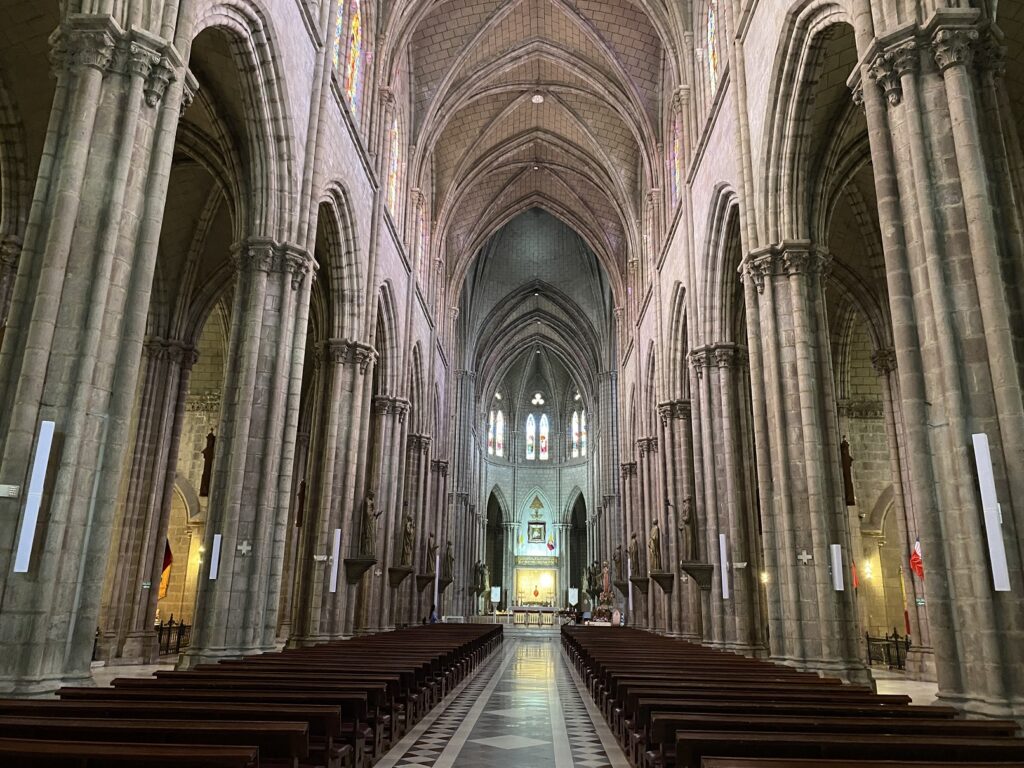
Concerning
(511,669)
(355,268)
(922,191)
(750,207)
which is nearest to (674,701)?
(922,191)

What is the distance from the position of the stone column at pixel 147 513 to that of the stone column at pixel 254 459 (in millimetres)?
7538

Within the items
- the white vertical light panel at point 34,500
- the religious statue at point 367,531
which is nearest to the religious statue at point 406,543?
the religious statue at point 367,531

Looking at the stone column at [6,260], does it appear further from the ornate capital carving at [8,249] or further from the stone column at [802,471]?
the stone column at [802,471]

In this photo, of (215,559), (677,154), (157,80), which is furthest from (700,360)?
(157,80)

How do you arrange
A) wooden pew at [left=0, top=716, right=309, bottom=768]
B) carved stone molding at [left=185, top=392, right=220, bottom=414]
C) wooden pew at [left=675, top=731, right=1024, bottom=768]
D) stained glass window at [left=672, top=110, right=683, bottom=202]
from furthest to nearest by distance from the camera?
carved stone molding at [left=185, top=392, right=220, bottom=414] → stained glass window at [left=672, top=110, right=683, bottom=202] → wooden pew at [left=675, top=731, right=1024, bottom=768] → wooden pew at [left=0, top=716, right=309, bottom=768]

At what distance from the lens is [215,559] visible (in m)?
11.9

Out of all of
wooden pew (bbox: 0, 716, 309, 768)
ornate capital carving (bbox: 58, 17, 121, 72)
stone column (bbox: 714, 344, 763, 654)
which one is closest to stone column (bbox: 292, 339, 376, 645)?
stone column (bbox: 714, 344, 763, 654)

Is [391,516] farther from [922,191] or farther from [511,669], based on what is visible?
Answer: [922,191]

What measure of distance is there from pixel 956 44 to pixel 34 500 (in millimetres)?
10509

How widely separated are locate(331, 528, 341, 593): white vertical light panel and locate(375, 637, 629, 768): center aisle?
12.7 ft

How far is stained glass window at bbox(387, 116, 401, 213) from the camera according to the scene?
2372 centimetres

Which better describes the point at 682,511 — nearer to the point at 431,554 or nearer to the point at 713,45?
the point at 713,45

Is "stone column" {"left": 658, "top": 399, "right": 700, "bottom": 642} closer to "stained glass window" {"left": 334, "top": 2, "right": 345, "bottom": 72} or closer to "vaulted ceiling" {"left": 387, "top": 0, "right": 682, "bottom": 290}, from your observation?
"vaulted ceiling" {"left": 387, "top": 0, "right": 682, "bottom": 290}

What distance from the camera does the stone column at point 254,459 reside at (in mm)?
11766
